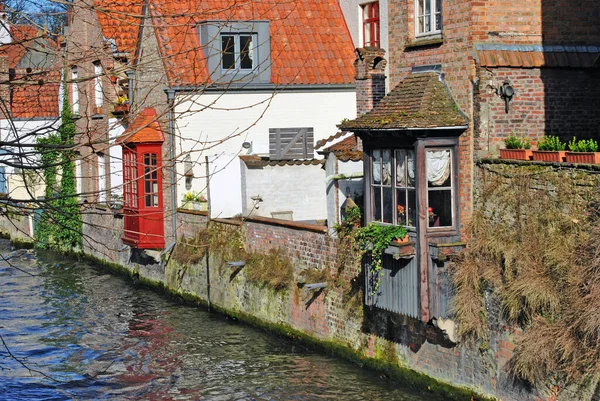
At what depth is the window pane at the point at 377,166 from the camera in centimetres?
1543

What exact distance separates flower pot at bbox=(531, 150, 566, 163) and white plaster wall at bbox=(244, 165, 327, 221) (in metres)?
9.95

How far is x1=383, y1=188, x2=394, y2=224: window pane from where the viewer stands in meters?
15.2

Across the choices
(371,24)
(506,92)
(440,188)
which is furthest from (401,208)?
(371,24)

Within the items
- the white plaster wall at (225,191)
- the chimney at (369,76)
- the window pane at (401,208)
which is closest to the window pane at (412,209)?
the window pane at (401,208)

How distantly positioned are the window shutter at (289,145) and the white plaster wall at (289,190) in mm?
472

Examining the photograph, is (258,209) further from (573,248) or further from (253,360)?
(573,248)

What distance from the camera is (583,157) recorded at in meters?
12.6

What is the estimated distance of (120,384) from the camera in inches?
656

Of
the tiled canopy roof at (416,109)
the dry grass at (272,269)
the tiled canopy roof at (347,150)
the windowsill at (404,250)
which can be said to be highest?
the tiled canopy roof at (416,109)

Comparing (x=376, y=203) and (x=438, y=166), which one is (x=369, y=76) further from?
(x=438, y=166)

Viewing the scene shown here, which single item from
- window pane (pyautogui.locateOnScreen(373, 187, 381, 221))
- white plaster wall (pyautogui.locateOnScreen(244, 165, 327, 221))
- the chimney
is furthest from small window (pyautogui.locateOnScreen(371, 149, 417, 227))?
white plaster wall (pyautogui.locateOnScreen(244, 165, 327, 221))

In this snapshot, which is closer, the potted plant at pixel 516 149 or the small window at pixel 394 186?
the potted plant at pixel 516 149

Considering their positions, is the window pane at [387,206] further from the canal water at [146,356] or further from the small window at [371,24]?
the small window at [371,24]

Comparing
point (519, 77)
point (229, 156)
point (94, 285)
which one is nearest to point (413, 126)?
point (519, 77)
